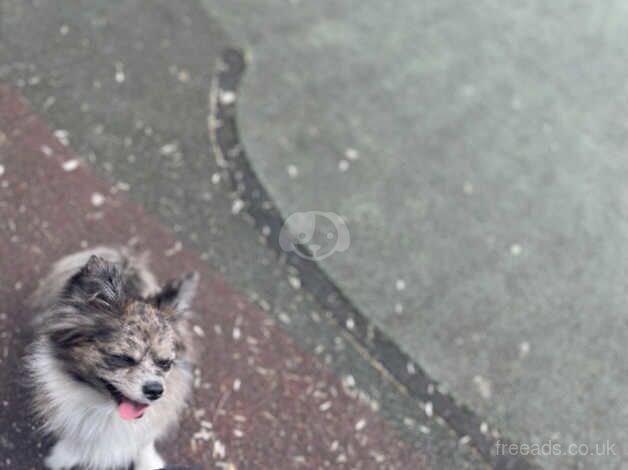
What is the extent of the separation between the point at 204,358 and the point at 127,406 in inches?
37.6

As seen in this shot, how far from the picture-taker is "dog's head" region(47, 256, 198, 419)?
93.7 inches

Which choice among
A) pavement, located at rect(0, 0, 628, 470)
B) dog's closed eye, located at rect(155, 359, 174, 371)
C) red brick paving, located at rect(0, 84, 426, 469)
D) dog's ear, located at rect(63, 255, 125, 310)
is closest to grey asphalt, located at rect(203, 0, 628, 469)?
pavement, located at rect(0, 0, 628, 470)

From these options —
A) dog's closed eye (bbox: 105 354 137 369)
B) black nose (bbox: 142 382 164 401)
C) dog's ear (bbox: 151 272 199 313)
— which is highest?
dog's ear (bbox: 151 272 199 313)

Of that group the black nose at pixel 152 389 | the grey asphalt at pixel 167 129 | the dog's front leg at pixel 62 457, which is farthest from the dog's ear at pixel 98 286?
the grey asphalt at pixel 167 129

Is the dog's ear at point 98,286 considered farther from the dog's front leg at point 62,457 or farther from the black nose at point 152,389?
the dog's front leg at point 62,457

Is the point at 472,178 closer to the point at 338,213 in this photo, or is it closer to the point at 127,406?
the point at 338,213

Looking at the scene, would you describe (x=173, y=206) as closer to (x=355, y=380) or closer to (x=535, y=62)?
(x=355, y=380)

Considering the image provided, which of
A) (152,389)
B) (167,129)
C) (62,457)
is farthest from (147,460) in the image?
(167,129)

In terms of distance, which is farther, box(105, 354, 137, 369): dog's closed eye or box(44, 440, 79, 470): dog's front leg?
box(44, 440, 79, 470): dog's front leg

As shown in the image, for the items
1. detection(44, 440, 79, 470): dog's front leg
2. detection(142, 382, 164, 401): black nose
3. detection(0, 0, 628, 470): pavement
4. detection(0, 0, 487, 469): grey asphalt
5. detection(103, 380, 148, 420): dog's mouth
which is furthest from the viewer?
detection(0, 0, 487, 469): grey asphalt

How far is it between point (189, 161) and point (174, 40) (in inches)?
42.4

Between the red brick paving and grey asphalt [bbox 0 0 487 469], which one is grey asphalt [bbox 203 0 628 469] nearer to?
grey asphalt [bbox 0 0 487 469]

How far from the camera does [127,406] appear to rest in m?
2.49

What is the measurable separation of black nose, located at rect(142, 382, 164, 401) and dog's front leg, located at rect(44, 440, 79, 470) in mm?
645
